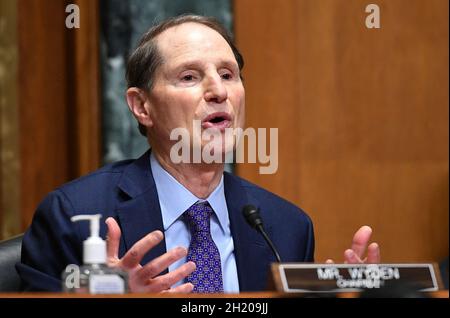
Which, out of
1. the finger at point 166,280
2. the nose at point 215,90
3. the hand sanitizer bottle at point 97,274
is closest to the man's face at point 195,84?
the nose at point 215,90

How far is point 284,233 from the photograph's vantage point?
6.86 feet

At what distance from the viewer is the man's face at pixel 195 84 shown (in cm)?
204

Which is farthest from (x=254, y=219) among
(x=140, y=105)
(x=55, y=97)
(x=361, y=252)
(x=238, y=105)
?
(x=55, y=97)

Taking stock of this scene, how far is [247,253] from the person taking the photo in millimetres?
1997

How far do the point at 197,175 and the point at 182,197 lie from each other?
8 cm

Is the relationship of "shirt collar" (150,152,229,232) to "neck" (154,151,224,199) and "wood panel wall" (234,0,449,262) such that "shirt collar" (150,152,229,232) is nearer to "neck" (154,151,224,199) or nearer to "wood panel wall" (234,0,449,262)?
"neck" (154,151,224,199)

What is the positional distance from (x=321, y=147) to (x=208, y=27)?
122 centimetres

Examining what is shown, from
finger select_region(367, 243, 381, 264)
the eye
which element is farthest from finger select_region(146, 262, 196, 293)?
the eye

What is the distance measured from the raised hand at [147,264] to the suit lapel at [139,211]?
29cm

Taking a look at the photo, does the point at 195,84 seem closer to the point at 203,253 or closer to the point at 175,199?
the point at 175,199

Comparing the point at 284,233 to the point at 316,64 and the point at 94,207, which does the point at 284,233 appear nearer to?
→ the point at 94,207

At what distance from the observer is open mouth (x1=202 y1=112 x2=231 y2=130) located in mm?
2025

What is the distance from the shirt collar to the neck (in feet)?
0.05
